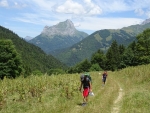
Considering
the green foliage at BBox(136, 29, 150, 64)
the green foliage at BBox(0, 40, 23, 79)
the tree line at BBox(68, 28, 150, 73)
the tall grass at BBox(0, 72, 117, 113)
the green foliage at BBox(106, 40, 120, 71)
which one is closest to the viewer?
the tall grass at BBox(0, 72, 117, 113)

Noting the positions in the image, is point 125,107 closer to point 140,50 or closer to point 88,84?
point 88,84

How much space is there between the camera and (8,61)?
59.6m

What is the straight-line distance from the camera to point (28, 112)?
1379 centimetres

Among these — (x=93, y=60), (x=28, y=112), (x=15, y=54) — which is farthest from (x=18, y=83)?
(x=93, y=60)

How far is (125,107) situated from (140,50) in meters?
58.9

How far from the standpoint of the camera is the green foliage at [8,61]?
59062 mm

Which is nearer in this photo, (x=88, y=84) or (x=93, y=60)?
(x=88, y=84)

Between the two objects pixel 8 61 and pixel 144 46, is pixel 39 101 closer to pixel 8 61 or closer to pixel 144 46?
pixel 8 61

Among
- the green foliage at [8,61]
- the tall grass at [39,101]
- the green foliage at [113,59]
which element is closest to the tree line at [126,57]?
the green foliage at [113,59]

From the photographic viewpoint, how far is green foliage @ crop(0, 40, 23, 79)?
5906 centimetres

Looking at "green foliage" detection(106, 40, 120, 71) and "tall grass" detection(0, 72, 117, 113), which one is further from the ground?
"green foliage" detection(106, 40, 120, 71)

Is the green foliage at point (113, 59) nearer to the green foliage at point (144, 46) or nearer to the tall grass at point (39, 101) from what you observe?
the green foliage at point (144, 46)

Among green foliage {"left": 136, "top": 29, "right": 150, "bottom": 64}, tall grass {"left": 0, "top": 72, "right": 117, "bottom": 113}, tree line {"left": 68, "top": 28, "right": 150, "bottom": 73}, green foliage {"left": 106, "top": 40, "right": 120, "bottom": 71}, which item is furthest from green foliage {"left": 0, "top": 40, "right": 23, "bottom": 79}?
green foliage {"left": 106, "top": 40, "right": 120, "bottom": 71}

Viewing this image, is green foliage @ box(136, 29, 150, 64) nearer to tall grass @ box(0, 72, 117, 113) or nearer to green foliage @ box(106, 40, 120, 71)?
green foliage @ box(106, 40, 120, 71)
